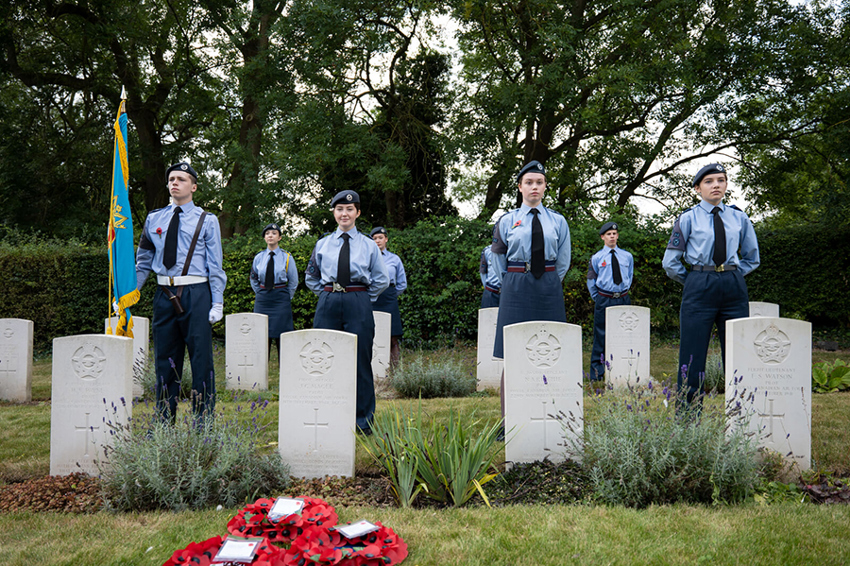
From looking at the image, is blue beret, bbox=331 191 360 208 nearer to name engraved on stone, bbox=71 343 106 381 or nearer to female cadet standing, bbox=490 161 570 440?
female cadet standing, bbox=490 161 570 440

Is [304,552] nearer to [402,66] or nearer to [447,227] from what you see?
[447,227]

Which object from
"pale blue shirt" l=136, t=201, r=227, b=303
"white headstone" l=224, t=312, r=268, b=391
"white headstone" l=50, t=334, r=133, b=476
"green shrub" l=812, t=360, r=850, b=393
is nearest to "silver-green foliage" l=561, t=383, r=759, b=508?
"pale blue shirt" l=136, t=201, r=227, b=303

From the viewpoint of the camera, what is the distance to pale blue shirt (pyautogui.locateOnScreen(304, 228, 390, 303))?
5125 mm

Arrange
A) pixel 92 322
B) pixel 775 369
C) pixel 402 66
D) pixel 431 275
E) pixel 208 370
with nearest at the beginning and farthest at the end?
pixel 775 369
pixel 208 370
pixel 431 275
pixel 92 322
pixel 402 66

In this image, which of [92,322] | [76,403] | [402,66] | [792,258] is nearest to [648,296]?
[792,258]

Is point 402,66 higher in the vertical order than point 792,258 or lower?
higher

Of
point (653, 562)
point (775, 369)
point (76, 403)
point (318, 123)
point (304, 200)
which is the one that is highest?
point (318, 123)

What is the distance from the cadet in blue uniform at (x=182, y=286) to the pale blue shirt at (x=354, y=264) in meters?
0.90

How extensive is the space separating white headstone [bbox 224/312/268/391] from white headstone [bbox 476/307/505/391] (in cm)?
298

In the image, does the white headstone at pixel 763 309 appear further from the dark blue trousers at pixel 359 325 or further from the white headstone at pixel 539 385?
Result: the dark blue trousers at pixel 359 325

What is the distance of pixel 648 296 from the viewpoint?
39.9 ft

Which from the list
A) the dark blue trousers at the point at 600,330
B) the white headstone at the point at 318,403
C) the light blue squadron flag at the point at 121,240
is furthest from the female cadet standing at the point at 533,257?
the light blue squadron flag at the point at 121,240

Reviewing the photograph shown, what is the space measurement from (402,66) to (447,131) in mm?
2173

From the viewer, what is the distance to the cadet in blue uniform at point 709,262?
4633mm
